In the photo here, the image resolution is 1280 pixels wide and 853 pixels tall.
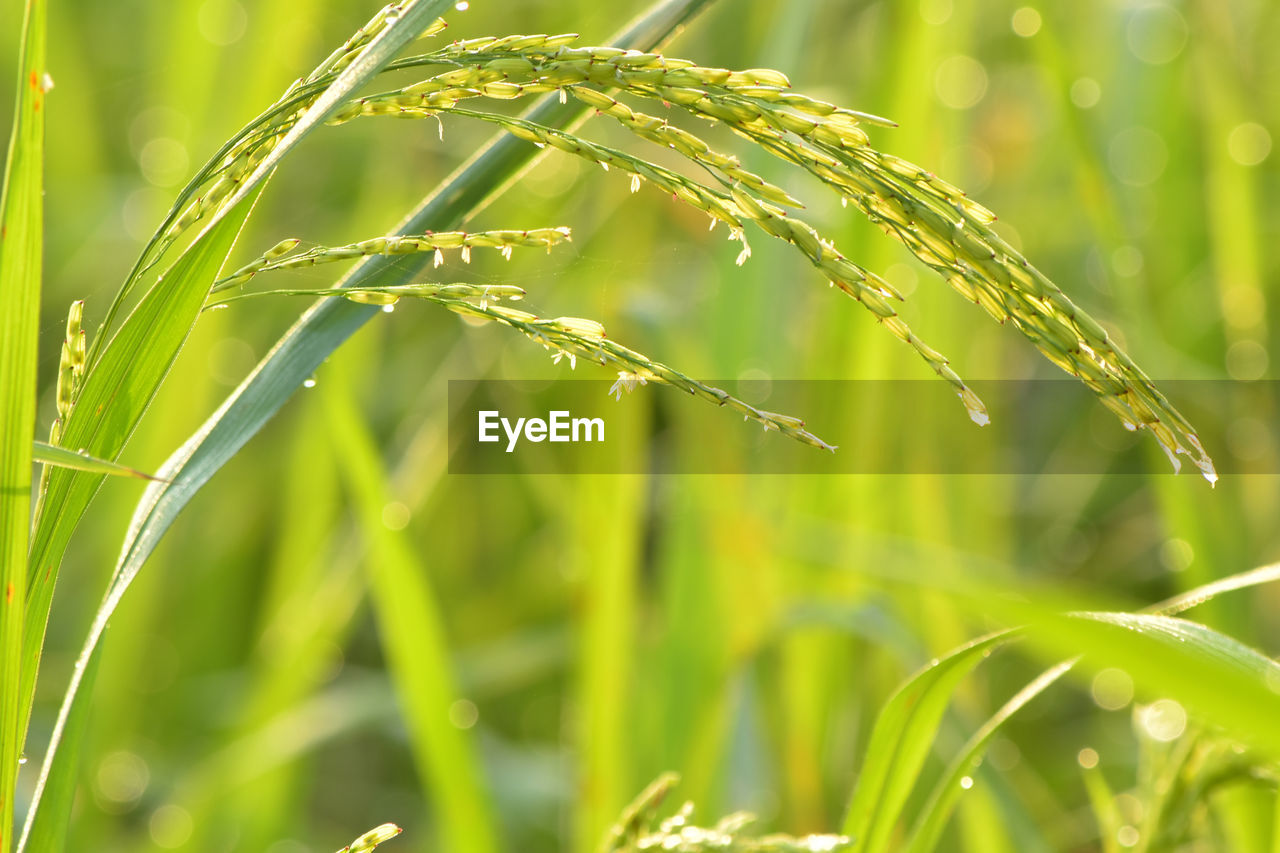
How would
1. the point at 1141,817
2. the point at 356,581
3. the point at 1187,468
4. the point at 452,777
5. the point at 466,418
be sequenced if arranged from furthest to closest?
the point at 466,418 < the point at 356,581 < the point at 1187,468 < the point at 452,777 < the point at 1141,817

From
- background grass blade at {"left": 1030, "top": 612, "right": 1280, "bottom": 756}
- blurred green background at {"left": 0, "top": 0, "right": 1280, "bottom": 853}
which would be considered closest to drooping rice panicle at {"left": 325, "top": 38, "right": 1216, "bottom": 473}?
background grass blade at {"left": 1030, "top": 612, "right": 1280, "bottom": 756}

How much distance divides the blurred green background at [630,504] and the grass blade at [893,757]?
0.07 metres

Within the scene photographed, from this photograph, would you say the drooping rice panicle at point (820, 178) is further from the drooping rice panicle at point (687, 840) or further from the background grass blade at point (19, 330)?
the drooping rice panicle at point (687, 840)

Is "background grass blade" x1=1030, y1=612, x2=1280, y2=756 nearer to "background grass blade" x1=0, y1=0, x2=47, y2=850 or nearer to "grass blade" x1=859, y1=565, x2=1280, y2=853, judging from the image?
"grass blade" x1=859, y1=565, x2=1280, y2=853

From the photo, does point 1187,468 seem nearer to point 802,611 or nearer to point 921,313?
point 921,313

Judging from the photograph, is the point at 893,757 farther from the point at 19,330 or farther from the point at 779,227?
the point at 19,330

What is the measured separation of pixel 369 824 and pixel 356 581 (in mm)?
334

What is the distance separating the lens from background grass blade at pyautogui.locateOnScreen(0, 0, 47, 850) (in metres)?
0.36

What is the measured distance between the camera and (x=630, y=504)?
3.32ft

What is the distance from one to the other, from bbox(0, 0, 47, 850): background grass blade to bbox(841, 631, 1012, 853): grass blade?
0.36 m

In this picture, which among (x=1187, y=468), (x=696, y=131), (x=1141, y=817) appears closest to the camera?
(x=1141, y=817)

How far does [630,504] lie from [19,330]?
0.69 meters

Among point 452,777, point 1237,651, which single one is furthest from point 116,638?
point 1237,651

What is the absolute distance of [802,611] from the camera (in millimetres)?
1013
